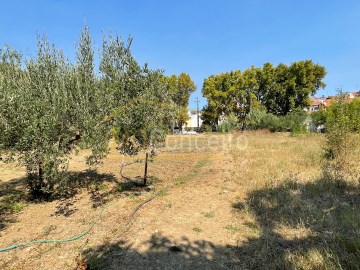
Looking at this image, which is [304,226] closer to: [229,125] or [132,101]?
[132,101]

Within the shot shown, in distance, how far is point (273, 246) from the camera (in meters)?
5.35

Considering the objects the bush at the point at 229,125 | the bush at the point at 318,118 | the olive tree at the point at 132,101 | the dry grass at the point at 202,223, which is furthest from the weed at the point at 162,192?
the bush at the point at 229,125

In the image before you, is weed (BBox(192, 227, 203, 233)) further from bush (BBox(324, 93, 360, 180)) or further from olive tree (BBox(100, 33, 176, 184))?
bush (BBox(324, 93, 360, 180))

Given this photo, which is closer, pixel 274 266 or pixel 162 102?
pixel 274 266

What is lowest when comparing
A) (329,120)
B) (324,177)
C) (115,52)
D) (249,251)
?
(249,251)

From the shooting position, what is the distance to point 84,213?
761cm

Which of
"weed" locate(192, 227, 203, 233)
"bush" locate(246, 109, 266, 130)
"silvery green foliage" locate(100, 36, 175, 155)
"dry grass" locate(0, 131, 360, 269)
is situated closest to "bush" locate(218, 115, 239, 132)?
"bush" locate(246, 109, 266, 130)

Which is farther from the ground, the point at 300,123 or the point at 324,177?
A: the point at 300,123

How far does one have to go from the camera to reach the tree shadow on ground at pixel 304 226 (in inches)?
181

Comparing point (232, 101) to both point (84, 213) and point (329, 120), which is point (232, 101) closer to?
point (329, 120)

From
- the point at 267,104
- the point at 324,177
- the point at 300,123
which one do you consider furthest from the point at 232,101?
the point at 324,177

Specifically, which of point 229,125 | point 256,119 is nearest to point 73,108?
point 256,119

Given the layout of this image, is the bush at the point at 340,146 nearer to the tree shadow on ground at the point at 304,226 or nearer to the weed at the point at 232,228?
the tree shadow on ground at the point at 304,226

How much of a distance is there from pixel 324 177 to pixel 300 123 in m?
31.0
